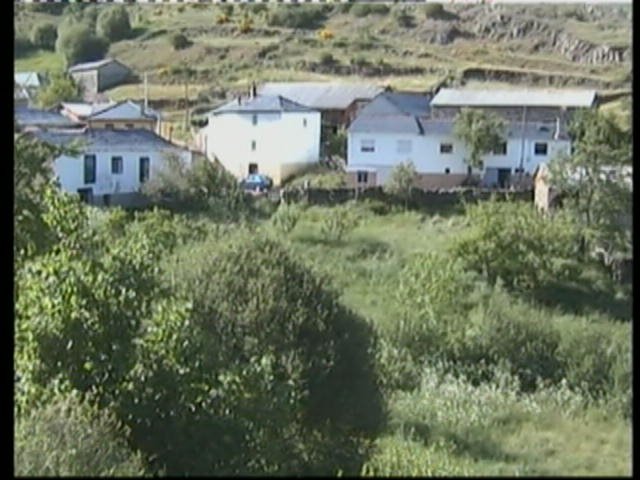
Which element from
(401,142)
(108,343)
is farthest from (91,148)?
(401,142)

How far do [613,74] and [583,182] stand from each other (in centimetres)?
20

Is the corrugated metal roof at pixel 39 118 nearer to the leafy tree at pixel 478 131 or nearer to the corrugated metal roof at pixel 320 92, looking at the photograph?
the corrugated metal roof at pixel 320 92

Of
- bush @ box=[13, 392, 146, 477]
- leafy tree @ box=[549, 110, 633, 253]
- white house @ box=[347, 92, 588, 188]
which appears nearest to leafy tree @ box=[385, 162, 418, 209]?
white house @ box=[347, 92, 588, 188]

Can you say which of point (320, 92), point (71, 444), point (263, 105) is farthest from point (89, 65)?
point (71, 444)

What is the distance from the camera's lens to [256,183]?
1938 millimetres

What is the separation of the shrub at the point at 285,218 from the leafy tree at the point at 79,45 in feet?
1.41

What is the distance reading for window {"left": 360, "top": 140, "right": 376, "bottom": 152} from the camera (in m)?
1.99

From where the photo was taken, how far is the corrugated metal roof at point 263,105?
6.31 ft

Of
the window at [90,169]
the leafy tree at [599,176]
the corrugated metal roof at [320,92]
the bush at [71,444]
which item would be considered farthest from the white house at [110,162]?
the leafy tree at [599,176]

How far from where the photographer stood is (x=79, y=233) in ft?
6.38

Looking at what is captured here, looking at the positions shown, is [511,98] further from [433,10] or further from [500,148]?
[433,10]

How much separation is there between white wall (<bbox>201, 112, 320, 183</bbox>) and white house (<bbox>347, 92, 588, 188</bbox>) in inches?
3.3

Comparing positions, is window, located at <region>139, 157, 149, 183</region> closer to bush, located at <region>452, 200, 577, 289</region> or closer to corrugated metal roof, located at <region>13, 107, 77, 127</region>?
corrugated metal roof, located at <region>13, 107, 77, 127</region>

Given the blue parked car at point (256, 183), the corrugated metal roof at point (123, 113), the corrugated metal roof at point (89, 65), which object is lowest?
the blue parked car at point (256, 183)
